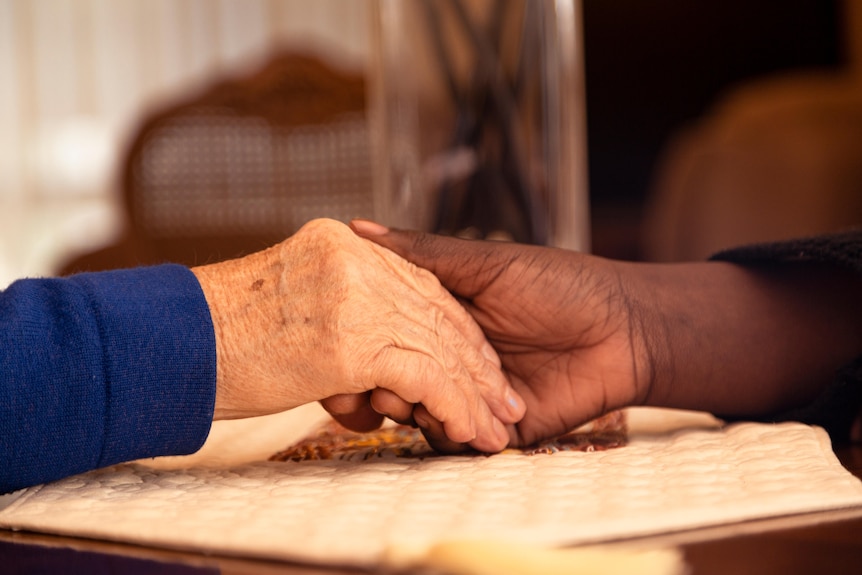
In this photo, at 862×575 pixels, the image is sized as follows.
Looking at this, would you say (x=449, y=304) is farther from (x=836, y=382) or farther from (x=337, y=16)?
(x=337, y=16)

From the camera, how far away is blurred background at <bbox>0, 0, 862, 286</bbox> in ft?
7.29

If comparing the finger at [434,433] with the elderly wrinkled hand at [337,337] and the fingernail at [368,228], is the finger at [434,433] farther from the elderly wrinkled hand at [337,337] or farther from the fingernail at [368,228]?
the fingernail at [368,228]

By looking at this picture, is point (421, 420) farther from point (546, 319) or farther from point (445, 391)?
point (546, 319)

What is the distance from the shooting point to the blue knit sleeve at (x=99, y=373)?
0.58 m

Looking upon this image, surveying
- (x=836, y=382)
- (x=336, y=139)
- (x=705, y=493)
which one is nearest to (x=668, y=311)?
Result: (x=836, y=382)

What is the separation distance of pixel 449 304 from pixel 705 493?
0.28 m

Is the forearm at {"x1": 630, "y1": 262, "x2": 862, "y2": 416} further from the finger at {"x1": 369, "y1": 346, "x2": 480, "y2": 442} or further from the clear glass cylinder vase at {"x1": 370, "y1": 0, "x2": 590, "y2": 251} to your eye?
the clear glass cylinder vase at {"x1": 370, "y1": 0, "x2": 590, "y2": 251}

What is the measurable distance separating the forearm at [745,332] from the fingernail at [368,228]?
229 millimetres

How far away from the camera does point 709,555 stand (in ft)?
1.42

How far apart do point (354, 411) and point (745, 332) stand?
1.19 ft

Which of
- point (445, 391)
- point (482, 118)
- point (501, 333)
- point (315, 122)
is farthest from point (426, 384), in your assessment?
point (315, 122)

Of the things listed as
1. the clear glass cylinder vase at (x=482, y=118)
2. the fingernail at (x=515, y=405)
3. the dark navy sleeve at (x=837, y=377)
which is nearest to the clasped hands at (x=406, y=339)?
the fingernail at (x=515, y=405)

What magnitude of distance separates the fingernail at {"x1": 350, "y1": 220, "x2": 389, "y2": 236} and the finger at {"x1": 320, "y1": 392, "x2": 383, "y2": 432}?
5.3 inches

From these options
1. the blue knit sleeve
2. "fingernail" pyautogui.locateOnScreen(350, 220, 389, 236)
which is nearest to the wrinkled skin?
Answer: "fingernail" pyautogui.locateOnScreen(350, 220, 389, 236)
